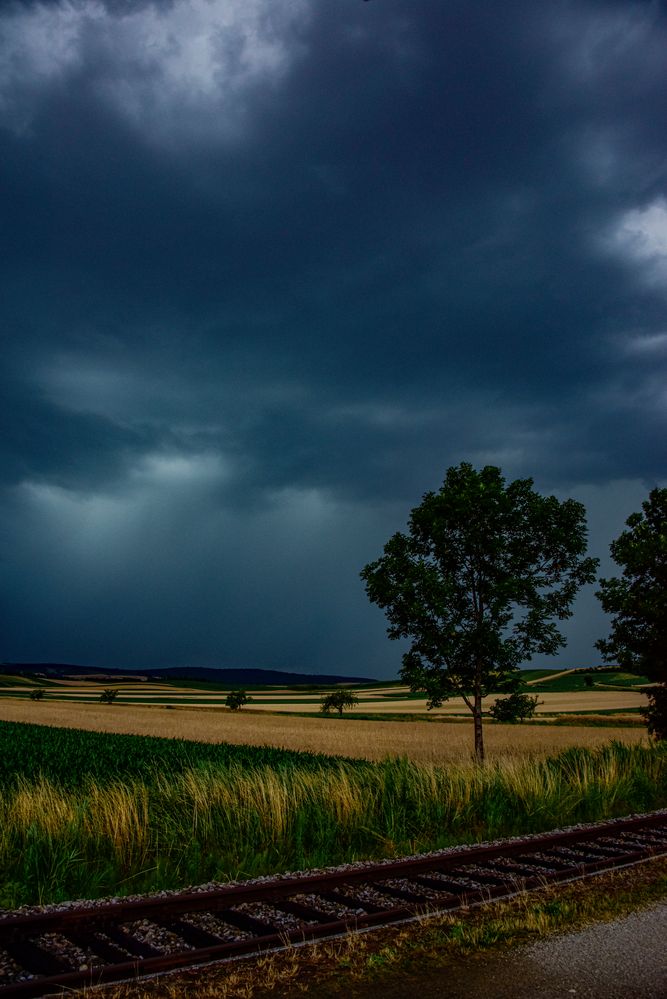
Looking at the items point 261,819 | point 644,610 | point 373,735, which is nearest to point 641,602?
point 644,610

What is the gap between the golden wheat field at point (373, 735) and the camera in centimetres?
3653

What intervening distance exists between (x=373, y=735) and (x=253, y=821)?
37.8 metres

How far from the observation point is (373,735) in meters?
48.0

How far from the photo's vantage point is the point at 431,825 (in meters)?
12.8

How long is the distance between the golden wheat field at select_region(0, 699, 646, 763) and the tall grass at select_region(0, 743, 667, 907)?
1407cm

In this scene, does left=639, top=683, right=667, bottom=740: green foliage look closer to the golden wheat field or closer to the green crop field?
the golden wheat field

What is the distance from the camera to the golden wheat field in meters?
36.5

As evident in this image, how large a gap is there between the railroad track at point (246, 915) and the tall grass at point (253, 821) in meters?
1.59

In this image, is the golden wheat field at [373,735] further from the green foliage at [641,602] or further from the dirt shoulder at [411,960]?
the dirt shoulder at [411,960]

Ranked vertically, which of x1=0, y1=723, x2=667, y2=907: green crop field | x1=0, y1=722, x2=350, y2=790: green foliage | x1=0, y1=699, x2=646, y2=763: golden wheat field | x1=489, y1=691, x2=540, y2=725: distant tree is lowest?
x1=0, y1=699, x2=646, y2=763: golden wheat field

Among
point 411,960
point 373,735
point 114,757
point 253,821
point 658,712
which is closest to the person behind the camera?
point 411,960

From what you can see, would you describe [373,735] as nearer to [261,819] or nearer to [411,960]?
[261,819]

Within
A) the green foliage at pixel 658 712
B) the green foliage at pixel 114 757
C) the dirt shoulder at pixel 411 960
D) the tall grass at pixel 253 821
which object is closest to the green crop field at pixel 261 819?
the tall grass at pixel 253 821

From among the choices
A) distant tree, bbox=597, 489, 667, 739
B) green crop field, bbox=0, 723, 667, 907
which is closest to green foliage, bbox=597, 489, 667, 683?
distant tree, bbox=597, 489, 667, 739
